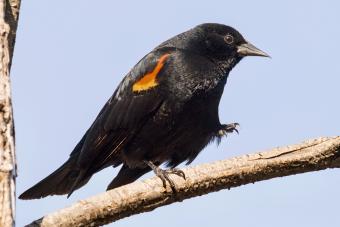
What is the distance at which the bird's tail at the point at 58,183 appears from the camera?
20.7 ft

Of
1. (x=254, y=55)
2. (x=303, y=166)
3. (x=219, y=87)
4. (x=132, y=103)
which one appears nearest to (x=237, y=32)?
(x=254, y=55)

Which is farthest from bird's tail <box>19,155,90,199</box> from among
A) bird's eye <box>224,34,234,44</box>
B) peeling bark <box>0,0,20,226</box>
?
peeling bark <box>0,0,20,226</box>

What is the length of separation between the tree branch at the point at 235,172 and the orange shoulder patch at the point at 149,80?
2.24 m

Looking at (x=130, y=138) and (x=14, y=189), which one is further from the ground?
(x=14, y=189)

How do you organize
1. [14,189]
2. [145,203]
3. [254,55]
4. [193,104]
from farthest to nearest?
[254,55] → [193,104] → [145,203] → [14,189]

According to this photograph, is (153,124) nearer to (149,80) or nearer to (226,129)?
(149,80)

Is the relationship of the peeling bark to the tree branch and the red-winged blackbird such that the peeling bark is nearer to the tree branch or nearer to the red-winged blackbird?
the tree branch

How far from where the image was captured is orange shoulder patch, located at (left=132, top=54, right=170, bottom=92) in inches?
271

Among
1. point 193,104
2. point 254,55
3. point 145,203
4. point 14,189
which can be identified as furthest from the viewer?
point 254,55

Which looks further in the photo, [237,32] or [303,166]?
[237,32]

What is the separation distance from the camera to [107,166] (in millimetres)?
6898

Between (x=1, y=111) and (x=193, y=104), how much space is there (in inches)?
120

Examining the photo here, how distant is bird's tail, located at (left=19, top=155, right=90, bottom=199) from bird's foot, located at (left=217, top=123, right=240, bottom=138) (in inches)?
55.2

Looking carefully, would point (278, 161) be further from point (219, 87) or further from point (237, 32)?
point (237, 32)
